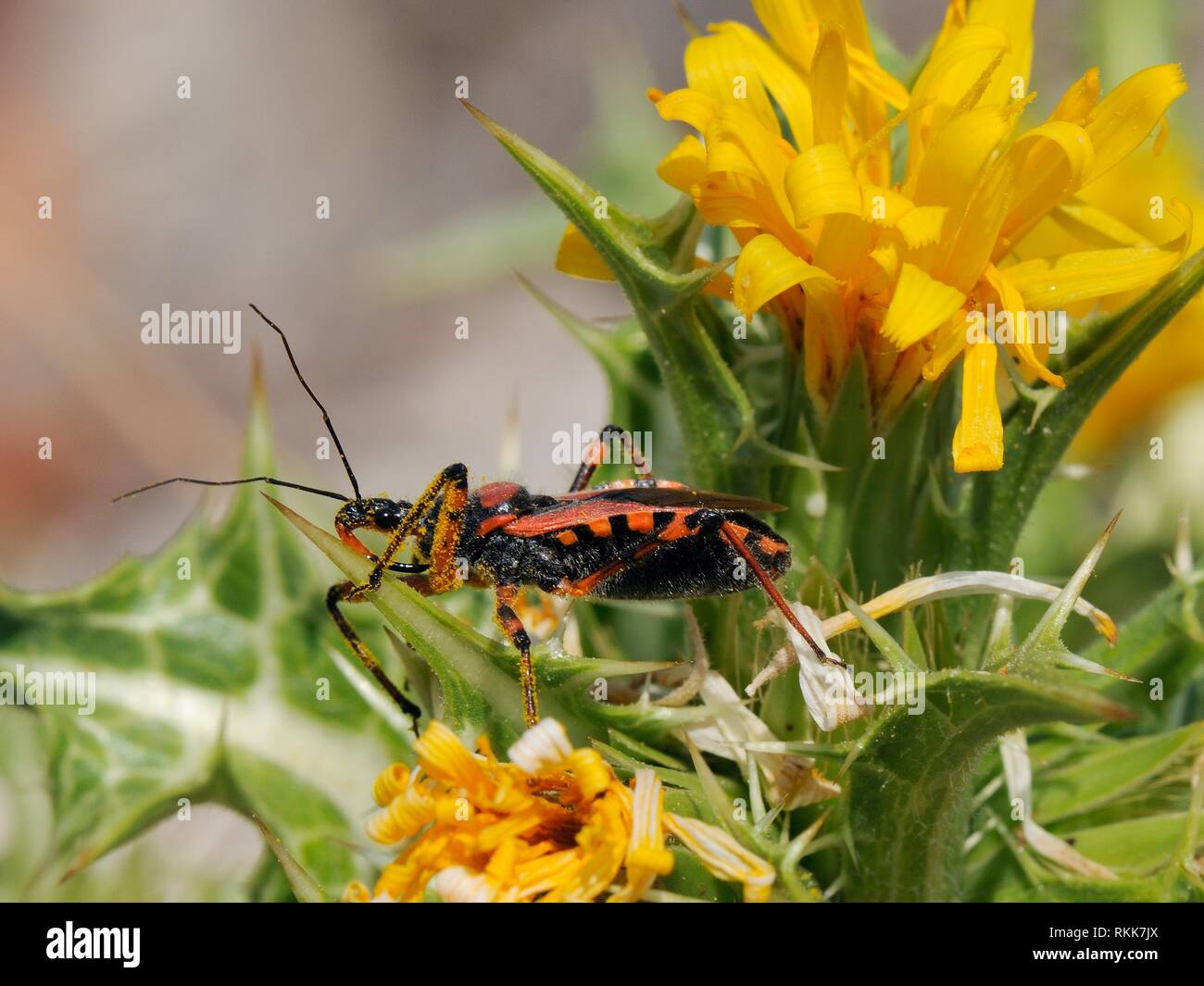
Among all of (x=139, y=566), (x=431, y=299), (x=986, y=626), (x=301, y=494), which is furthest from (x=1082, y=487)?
(x=431, y=299)

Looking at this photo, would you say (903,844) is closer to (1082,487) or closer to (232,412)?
(1082,487)

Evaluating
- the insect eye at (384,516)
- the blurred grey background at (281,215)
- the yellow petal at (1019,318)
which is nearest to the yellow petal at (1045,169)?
the yellow petal at (1019,318)

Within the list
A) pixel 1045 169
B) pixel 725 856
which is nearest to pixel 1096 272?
pixel 1045 169

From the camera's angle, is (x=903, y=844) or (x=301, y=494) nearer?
(x=903, y=844)

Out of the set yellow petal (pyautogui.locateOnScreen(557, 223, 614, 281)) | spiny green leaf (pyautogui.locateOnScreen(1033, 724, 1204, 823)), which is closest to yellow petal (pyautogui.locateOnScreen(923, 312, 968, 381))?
yellow petal (pyautogui.locateOnScreen(557, 223, 614, 281))

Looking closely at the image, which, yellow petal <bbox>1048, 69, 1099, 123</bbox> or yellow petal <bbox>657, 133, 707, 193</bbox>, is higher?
yellow petal <bbox>1048, 69, 1099, 123</bbox>

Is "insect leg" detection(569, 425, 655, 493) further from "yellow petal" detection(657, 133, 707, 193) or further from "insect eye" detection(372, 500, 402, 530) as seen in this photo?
"yellow petal" detection(657, 133, 707, 193)
